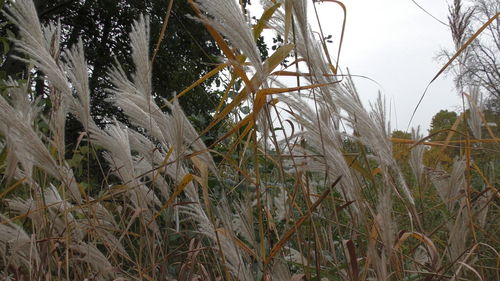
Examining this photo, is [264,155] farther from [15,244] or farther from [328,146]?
[15,244]

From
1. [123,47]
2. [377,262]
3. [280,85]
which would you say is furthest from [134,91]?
[123,47]

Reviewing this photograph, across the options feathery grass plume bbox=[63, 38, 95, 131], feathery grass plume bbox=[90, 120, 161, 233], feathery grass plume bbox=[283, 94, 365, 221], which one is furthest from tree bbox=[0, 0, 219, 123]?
feathery grass plume bbox=[283, 94, 365, 221]

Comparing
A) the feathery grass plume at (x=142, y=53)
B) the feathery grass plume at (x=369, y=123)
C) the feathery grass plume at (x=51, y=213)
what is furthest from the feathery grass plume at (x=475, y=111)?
the feathery grass plume at (x=51, y=213)

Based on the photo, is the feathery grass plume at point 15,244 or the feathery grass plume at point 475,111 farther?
the feathery grass plume at point 15,244

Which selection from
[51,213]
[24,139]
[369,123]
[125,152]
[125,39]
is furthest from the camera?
[125,39]

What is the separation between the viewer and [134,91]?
155cm

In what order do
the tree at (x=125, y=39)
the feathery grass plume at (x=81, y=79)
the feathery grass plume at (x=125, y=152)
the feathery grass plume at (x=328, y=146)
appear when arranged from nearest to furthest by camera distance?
the feathery grass plume at (x=328, y=146) → the feathery grass plume at (x=81, y=79) → the feathery grass plume at (x=125, y=152) → the tree at (x=125, y=39)

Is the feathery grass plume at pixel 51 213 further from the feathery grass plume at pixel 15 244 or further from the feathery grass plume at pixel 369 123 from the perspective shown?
the feathery grass plume at pixel 369 123

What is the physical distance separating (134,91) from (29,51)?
0.28 metres

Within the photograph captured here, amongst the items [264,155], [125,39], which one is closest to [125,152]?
[264,155]

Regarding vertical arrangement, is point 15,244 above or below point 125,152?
below

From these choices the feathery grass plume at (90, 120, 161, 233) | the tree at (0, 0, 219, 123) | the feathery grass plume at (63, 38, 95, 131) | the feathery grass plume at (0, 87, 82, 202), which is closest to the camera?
the feathery grass plume at (0, 87, 82, 202)

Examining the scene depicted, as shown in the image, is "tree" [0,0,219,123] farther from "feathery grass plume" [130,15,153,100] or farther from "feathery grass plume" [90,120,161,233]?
"feathery grass plume" [130,15,153,100]

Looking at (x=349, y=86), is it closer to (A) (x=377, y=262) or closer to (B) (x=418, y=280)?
(A) (x=377, y=262)
